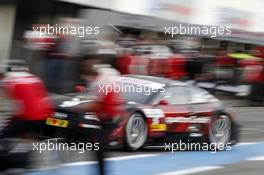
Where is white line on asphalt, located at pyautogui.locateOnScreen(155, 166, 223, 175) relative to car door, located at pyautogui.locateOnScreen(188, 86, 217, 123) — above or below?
below

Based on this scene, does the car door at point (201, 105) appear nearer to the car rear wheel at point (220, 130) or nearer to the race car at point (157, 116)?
the race car at point (157, 116)

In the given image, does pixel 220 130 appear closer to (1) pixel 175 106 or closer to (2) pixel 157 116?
(1) pixel 175 106

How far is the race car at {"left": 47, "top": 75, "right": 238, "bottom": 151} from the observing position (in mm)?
12008

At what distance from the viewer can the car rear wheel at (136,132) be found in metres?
12.3

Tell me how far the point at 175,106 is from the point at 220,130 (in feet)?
4.42

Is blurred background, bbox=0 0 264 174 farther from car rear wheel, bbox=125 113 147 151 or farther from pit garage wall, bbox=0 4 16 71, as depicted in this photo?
car rear wheel, bbox=125 113 147 151

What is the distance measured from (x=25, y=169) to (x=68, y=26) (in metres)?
9.44

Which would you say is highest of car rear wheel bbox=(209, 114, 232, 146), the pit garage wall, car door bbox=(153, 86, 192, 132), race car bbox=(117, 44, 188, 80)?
the pit garage wall

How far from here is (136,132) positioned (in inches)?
490

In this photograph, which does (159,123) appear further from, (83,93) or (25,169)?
(25,169)

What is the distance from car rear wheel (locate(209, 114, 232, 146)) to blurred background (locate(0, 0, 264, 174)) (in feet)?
9.01

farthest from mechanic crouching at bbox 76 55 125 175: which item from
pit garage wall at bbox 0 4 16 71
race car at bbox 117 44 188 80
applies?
pit garage wall at bbox 0 4 16 71

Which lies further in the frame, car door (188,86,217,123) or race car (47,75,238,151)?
car door (188,86,217,123)

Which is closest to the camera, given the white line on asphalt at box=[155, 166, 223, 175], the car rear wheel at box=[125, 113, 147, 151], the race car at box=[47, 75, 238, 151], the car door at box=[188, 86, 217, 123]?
the white line on asphalt at box=[155, 166, 223, 175]
